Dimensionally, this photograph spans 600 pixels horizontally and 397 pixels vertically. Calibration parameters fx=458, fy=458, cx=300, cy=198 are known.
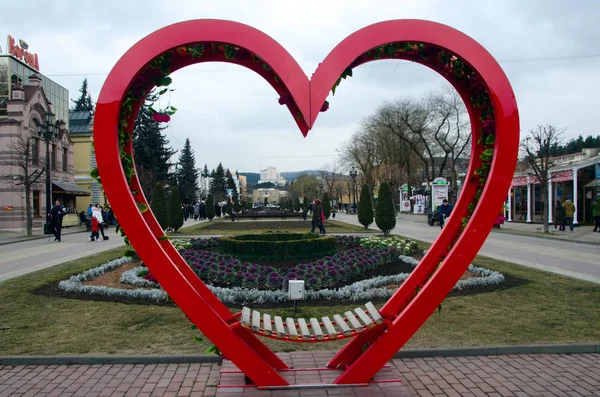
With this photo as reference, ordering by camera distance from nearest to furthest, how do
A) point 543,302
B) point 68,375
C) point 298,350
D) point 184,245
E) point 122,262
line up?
point 68,375
point 298,350
point 543,302
point 122,262
point 184,245

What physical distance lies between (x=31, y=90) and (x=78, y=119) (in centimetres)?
2295

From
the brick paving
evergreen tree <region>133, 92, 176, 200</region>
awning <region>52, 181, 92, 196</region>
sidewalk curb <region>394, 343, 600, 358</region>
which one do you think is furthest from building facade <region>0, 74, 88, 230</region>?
sidewalk curb <region>394, 343, 600, 358</region>

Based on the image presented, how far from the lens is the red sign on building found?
120 ft

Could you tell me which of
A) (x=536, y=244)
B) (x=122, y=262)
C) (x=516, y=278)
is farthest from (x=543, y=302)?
(x=536, y=244)

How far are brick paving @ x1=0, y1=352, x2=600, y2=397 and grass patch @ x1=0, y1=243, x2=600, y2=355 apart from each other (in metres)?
0.47

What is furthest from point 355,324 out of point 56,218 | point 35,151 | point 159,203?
point 35,151

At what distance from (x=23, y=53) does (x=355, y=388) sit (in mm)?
43193

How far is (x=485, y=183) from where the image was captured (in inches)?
187

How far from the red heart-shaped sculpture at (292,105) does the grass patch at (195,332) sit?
1.70m

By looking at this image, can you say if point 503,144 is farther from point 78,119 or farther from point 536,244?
point 78,119

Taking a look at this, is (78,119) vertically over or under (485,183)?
over

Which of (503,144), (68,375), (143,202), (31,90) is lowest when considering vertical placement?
(68,375)

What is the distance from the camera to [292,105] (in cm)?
439

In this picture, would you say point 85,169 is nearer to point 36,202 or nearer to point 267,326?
point 36,202
